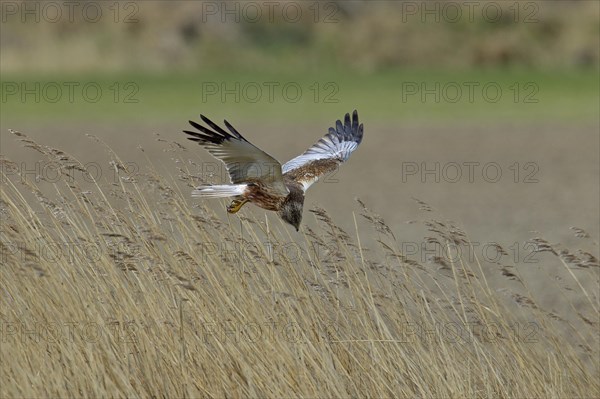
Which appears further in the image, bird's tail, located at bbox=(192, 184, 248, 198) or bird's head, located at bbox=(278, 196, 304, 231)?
bird's head, located at bbox=(278, 196, 304, 231)

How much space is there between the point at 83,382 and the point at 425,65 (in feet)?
133

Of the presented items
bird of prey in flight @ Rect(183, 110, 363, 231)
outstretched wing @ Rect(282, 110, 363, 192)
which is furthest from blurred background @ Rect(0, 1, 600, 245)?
bird of prey in flight @ Rect(183, 110, 363, 231)

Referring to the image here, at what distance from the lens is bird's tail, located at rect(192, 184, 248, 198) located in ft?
16.0

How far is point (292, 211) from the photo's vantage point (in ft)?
16.9

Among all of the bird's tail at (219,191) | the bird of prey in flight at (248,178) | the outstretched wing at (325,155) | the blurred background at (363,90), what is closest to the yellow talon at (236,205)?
the bird of prey in flight at (248,178)

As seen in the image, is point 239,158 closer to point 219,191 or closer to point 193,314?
point 219,191

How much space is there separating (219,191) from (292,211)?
1.13 feet

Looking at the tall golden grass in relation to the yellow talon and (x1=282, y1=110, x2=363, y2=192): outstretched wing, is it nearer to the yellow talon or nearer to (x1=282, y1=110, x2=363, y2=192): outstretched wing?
the yellow talon

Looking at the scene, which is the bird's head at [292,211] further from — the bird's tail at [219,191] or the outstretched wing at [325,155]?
the outstretched wing at [325,155]

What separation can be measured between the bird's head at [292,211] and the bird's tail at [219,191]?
0.19 m

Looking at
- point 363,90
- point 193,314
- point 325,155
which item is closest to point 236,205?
point 193,314

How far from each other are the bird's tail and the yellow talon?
0.57 ft

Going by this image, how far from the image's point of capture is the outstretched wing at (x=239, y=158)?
16.4 ft

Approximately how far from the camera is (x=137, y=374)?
5.25 meters
